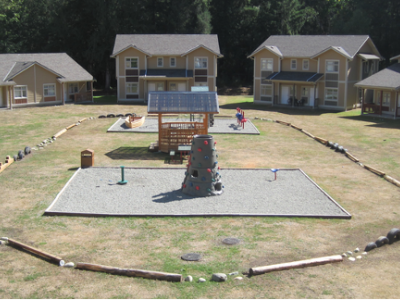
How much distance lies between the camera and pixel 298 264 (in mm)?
12500

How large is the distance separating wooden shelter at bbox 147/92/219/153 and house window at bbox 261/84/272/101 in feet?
82.5

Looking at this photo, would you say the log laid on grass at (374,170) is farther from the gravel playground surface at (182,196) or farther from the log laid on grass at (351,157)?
the gravel playground surface at (182,196)

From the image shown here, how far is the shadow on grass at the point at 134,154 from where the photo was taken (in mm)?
25922

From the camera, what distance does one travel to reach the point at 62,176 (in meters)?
21.8

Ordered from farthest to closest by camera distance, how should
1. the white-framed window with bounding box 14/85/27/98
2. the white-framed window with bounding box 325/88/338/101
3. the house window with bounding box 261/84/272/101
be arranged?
the house window with bounding box 261/84/272/101 < the white-framed window with bounding box 325/88/338/101 < the white-framed window with bounding box 14/85/27/98

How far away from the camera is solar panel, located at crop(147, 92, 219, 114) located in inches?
1056

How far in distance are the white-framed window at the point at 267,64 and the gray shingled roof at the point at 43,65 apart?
61.7 feet

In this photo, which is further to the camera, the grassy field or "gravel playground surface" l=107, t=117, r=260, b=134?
"gravel playground surface" l=107, t=117, r=260, b=134

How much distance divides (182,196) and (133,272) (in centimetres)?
701

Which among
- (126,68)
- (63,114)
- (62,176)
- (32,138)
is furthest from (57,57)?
(62,176)

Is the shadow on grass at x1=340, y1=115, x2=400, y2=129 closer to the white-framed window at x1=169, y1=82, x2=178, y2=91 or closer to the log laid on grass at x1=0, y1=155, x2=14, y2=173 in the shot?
the white-framed window at x1=169, y1=82, x2=178, y2=91

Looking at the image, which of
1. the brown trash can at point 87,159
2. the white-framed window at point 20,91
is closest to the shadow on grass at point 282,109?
the white-framed window at point 20,91

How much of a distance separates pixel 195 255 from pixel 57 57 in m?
44.2

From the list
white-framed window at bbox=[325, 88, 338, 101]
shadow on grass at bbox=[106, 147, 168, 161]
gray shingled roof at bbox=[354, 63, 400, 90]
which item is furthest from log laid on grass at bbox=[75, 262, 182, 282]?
white-framed window at bbox=[325, 88, 338, 101]
